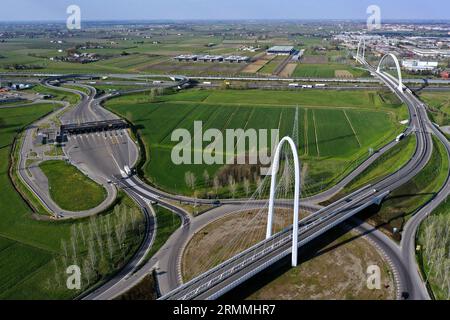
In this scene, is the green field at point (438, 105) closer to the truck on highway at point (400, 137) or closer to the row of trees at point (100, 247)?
the truck on highway at point (400, 137)

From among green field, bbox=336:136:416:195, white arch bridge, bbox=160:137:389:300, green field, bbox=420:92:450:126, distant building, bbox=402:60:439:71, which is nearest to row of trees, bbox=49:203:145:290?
white arch bridge, bbox=160:137:389:300

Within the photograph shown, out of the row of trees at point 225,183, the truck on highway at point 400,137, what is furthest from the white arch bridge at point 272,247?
the truck on highway at point 400,137

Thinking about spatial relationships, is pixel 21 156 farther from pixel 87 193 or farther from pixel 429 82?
pixel 429 82

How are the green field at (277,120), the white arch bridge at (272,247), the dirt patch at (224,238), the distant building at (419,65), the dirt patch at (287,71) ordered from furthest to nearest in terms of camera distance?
the distant building at (419,65) < the dirt patch at (287,71) < the green field at (277,120) < the dirt patch at (224,238) < the white arch bridge at (272,247)

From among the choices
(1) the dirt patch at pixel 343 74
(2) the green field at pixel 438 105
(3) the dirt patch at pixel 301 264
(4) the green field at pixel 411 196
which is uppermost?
(1) the dirt patch at pixel 343 74

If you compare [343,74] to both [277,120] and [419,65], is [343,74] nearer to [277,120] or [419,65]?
[419,65]
